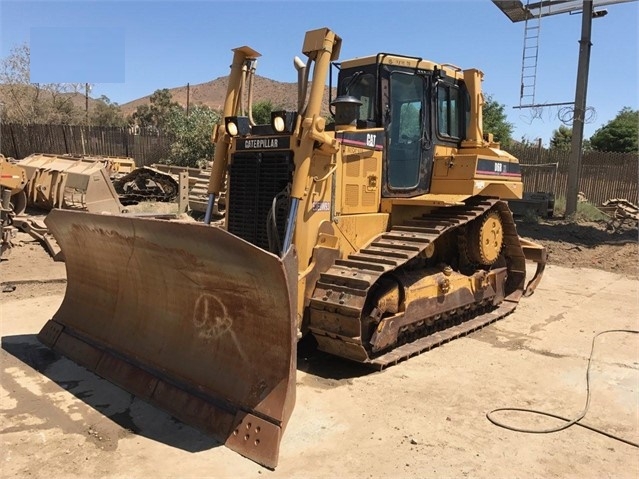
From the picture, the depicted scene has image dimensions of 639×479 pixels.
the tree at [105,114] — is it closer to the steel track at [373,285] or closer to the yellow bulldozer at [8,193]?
the yellow bulldozer at [8,193]

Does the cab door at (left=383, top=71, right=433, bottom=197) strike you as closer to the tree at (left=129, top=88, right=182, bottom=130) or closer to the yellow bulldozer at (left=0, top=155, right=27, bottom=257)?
the yellow bulldozer at (left=0, top=155, right=27, bottom=257)

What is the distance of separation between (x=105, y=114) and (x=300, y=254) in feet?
171

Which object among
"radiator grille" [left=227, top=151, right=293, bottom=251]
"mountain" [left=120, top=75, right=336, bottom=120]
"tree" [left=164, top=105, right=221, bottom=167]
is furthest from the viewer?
"mountain" [left=120, top=75, right=336, bottom=120]

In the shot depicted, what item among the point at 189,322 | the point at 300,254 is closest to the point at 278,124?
the point at 300,254

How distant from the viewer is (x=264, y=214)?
5.34 meters

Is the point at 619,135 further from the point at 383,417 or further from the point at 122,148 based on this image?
the point at 383,417

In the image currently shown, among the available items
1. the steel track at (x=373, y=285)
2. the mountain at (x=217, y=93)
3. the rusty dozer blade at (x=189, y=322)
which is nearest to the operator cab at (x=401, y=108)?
the steel track at (x=373, y=285)

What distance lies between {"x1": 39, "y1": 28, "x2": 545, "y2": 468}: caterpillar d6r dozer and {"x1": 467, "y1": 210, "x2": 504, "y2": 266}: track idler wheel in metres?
0.02

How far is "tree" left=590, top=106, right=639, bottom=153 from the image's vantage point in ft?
108

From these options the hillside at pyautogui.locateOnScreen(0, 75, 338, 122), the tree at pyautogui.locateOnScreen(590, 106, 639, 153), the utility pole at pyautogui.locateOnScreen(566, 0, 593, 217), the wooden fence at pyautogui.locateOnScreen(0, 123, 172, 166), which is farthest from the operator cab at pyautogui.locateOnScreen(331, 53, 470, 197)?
the hillside at pyautogui.locateOnScreen(0, 75, 338, 122)

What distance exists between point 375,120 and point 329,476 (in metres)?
3.77

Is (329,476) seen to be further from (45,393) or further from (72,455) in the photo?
(45,393)

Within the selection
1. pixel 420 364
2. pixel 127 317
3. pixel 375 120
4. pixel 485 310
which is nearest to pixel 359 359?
pixel 420 364

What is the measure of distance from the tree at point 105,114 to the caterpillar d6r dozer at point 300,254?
4581 cm
